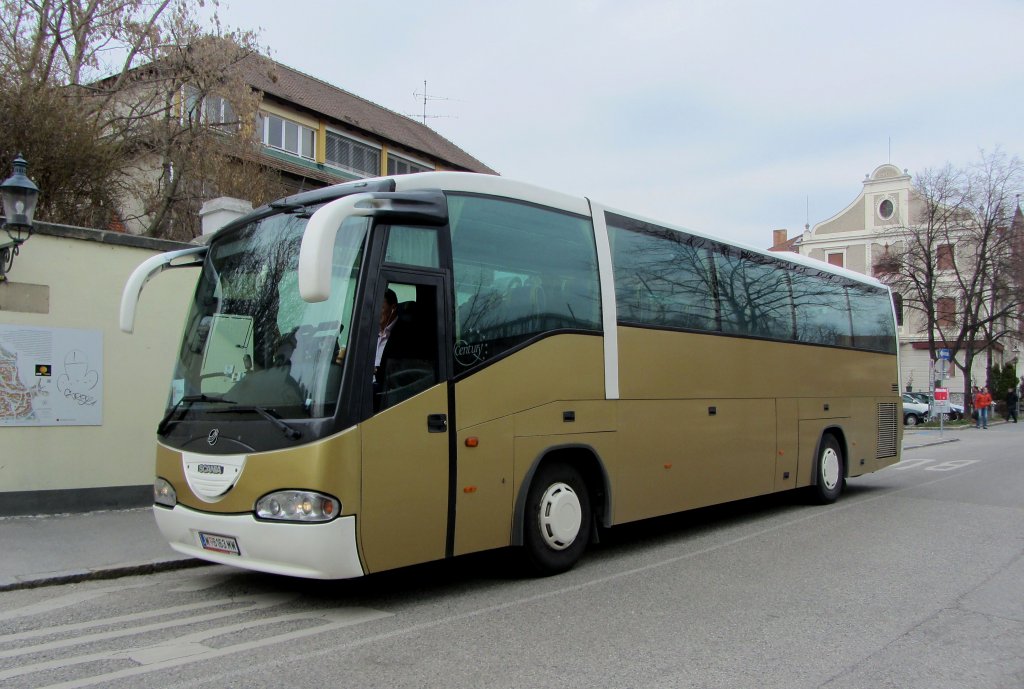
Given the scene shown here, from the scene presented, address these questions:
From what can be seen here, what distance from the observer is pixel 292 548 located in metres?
5.30

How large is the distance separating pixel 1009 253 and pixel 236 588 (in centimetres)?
4254

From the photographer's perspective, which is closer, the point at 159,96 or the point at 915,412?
the point at 159,96

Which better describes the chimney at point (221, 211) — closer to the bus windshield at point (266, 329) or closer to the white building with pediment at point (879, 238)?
the bus windshield at point (266, 329)

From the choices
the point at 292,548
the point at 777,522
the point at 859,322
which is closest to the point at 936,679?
the point at 292,548

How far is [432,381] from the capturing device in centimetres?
592

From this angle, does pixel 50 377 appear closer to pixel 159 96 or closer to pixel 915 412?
pixel 159 96

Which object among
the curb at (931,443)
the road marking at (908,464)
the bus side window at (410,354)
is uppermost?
the bus side window at (410,354)

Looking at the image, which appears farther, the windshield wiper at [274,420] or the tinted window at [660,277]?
the tinted window at [660,277]

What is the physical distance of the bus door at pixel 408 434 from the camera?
551cm

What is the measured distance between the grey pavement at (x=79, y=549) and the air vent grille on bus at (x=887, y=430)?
10.3 m

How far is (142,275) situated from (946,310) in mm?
45411

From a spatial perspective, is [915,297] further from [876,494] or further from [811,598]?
[811,598]

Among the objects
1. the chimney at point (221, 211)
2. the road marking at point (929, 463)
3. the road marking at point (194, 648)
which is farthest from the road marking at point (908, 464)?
the road marking at point (194, 648)

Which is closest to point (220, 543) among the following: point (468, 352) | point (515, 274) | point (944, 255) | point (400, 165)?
point (468, 352)
